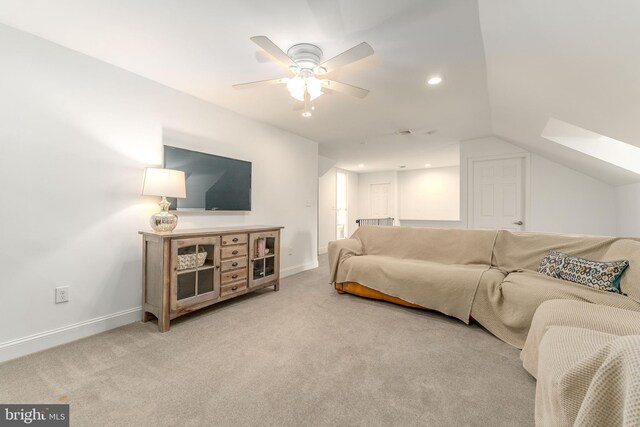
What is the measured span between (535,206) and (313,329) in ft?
13.2

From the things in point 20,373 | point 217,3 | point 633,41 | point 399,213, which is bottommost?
point 20,373

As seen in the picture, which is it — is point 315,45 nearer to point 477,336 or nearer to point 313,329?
point 313,329

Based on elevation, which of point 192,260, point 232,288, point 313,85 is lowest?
point 232,288

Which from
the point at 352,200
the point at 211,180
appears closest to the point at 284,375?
the point at 211,180

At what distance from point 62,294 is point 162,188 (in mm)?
1071

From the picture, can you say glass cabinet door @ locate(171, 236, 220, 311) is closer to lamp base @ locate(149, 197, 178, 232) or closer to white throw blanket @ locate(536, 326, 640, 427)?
lamp base @ locate(149, 197, 178, 232)

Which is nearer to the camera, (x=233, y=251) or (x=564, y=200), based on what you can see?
(x=233, y=251)

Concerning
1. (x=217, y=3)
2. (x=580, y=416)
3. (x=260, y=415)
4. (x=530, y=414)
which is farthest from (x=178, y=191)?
(x=530, y=414)

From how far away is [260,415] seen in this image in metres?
1.29

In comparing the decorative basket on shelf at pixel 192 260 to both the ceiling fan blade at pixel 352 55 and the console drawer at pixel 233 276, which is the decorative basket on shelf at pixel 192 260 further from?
the ceiling fan blade at pixel 352 55

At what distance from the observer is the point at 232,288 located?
2.76m

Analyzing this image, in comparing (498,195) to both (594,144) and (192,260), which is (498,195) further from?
(192,260)

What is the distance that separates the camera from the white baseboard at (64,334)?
1.78 m

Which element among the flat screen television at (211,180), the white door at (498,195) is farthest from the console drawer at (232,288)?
the white door at (498,195)
